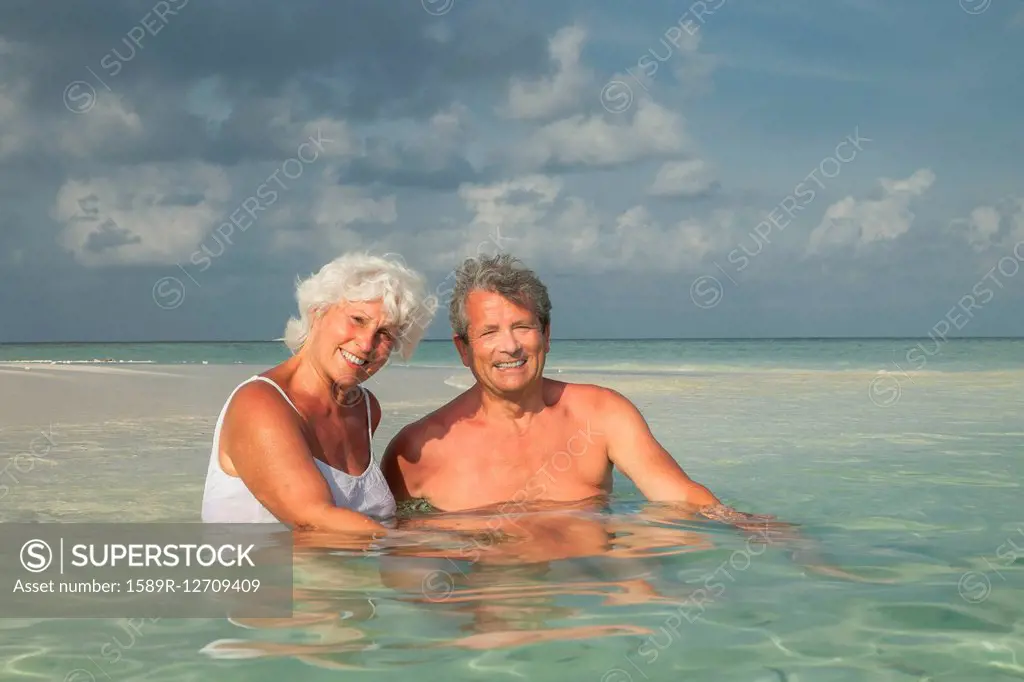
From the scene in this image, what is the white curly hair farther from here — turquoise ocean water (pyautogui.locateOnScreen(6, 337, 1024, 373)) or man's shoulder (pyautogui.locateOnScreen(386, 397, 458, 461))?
turquoise ocean water (pyautogui.locateOnScreen(6, 337, 1024, 373))

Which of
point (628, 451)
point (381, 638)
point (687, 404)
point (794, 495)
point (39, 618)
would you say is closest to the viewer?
point (381, 638)

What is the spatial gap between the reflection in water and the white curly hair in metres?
1.00

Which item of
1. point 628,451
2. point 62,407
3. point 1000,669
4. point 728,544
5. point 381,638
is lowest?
point 1000,669

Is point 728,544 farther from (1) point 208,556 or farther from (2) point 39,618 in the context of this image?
(2) point 39,618

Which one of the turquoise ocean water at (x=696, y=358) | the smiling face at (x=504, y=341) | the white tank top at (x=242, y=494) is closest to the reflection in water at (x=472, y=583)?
the white tank top at (x=242, y=494)

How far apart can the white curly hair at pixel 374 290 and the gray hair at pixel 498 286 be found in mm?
451

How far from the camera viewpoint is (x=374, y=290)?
4605 mm

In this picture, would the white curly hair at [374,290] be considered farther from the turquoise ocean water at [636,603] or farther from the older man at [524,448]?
the turquoise ocean water at [636,603]

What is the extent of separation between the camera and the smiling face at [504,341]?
5.12 m

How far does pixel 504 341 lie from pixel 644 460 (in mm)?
1043

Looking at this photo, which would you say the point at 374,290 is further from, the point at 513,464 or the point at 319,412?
the point at 513,464

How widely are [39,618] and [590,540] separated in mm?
2338

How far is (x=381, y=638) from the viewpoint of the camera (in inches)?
133

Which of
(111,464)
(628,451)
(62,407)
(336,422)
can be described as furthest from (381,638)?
(62,407)
